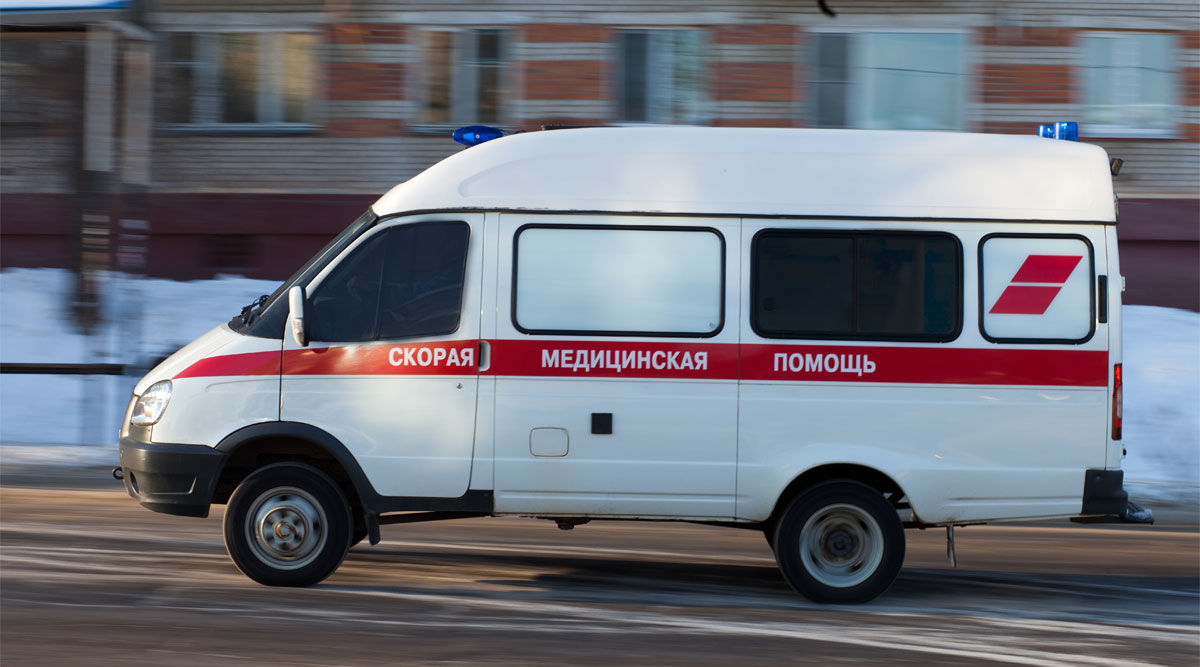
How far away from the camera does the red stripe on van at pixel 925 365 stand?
674 centimetres

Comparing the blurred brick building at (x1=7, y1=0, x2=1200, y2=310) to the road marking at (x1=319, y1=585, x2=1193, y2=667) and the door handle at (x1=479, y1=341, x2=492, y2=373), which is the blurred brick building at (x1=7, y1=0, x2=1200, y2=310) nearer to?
the door handle at (x1=479, y1=341, x2=492, y2=373)

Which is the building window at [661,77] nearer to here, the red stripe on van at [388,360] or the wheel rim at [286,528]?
the red stripe on van at [388,360]

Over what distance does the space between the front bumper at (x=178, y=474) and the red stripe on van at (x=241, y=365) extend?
0.39 meters

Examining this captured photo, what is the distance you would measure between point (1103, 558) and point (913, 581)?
1.70 meters

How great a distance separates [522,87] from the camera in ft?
52.1

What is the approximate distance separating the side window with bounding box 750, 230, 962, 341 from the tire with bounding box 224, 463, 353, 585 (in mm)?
2509

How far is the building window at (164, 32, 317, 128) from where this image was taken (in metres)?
16.3

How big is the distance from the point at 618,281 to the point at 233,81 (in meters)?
11.1

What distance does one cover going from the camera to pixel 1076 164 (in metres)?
6.81

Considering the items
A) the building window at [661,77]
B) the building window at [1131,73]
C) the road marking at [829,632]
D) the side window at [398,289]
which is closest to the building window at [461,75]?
the building window at [661,77]

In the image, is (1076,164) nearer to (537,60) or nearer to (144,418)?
(144,418)

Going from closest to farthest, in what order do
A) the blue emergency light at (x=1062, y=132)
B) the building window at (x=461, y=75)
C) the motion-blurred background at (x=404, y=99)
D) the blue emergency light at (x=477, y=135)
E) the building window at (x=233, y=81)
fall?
the blue emergency light at (x=1062, y=132)
the blue emergency light at (x=477, y=135)
the motion-blurred background at (x=404, y=99)
the building window at (x=461, y=75)
the building window at (x=233, y=81)

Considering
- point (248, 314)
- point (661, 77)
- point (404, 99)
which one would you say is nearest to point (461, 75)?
point (404, 99)

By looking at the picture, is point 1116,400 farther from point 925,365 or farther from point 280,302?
point 280,302
